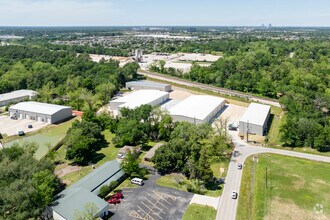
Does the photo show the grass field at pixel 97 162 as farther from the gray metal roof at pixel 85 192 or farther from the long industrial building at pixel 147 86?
the long industrial building at pixel 147 86

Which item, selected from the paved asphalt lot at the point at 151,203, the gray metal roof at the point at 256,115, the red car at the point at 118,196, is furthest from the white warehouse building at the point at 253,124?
the red car at the point at 118,196

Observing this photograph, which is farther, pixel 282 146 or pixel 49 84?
pixel 49 84

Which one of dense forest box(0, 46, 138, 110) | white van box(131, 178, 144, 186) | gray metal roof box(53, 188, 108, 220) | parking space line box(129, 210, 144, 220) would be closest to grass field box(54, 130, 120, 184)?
gray metal roof box(53, 188, 108, 220)

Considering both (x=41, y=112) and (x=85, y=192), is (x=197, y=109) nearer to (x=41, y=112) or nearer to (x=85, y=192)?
(x=41, y=112)

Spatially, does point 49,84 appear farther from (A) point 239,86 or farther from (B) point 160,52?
(B) point 160,52

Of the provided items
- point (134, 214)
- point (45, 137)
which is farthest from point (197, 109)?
point (134, 214)

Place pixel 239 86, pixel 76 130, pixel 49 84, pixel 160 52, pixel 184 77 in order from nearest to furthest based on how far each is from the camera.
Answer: pixel 76 130
pixel 49 84
pixel 239 86
pixel 184 77
pixel 160 52

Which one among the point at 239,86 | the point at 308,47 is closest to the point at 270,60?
the point at 239,86

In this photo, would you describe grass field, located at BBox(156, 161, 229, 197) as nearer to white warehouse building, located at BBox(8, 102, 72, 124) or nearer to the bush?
the bush
